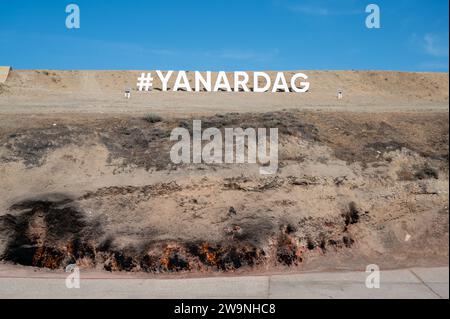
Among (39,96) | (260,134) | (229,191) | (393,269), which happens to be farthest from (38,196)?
(39,96)

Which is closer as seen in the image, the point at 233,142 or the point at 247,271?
the point at 247,271

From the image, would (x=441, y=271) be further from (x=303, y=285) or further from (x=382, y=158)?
(x=382, y=158)

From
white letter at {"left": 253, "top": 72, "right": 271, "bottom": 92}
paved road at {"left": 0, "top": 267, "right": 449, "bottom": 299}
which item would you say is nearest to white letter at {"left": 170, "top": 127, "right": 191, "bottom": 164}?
paved road at {"left": 0, "top": 267, "right": 449, "bottom": 299}

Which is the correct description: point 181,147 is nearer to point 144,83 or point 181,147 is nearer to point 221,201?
point 221,201

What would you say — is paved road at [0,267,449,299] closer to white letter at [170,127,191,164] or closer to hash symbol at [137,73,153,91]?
white letter at [170,127,191,164]

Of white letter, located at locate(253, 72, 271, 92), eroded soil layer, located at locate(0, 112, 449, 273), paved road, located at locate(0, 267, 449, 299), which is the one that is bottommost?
paved road, located at locate(0, 267, 449, 299)

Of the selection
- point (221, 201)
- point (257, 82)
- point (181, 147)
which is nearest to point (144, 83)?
point (257, 82)
